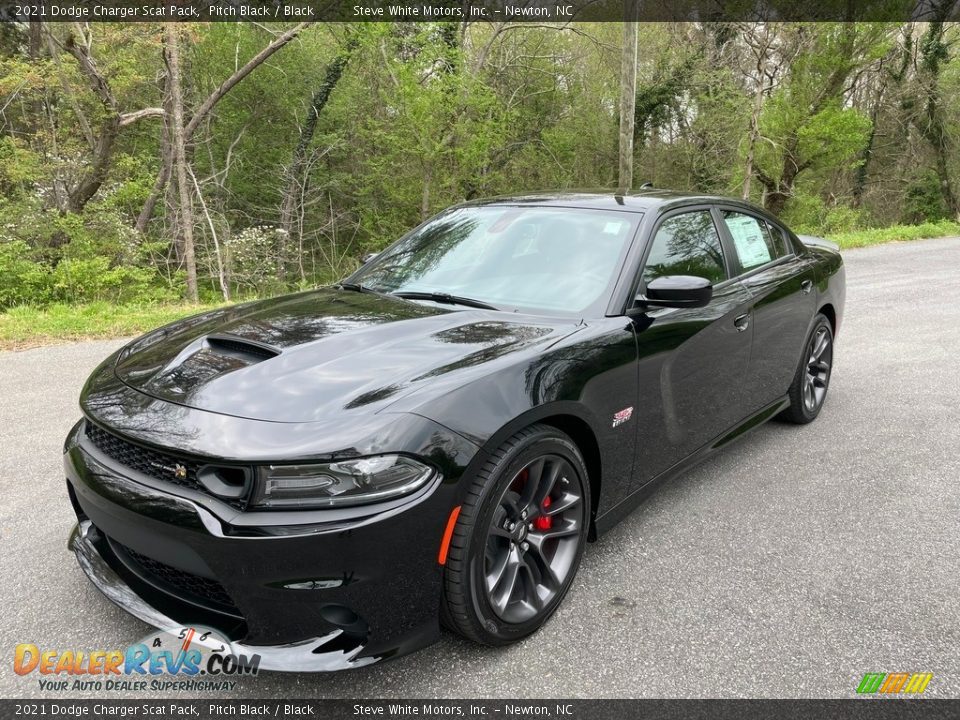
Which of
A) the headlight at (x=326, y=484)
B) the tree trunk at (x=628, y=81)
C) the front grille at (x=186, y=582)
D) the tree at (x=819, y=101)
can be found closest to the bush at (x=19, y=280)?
the tree trunk at (x=628, y=81)

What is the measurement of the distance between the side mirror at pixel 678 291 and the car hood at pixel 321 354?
1.28ft

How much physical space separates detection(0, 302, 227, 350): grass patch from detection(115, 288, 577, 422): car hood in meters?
4.51

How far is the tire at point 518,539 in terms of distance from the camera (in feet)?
6.89

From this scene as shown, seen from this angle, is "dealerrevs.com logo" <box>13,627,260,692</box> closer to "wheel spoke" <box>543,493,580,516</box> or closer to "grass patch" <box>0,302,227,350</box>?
"wheel spoke" <box>543,493,580,516</box>

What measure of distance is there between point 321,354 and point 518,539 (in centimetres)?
95

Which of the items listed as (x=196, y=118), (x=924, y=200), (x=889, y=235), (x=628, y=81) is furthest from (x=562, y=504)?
(x=924, y=200)

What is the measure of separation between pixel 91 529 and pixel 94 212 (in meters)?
14.6

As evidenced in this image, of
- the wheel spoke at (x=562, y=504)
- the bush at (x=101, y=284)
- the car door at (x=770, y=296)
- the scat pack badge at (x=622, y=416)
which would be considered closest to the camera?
the wheel spoke at (x=562, y=504)

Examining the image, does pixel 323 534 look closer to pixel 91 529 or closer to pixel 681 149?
pixel 91 529

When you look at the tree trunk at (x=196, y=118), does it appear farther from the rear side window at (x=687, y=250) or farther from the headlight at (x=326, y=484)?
the headlight at (x=326, y=484)

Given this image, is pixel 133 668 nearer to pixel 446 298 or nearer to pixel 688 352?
pixel 446 298

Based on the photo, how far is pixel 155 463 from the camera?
6.73 ft

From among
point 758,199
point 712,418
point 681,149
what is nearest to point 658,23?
point 681,149

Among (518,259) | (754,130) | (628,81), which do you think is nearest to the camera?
(518,259)
